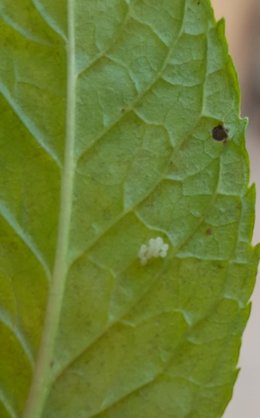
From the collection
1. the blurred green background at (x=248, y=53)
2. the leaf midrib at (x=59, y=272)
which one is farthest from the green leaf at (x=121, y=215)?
the blurred green background at (x=248, y=53)

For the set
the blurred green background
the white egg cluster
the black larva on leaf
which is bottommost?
the blurred green background

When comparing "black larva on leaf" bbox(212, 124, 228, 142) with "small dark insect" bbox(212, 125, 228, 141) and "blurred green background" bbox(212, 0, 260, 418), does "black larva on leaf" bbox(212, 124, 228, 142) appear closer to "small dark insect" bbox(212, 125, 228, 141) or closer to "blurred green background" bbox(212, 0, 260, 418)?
"small dark insect" bbox(212, 125, 228, 141)

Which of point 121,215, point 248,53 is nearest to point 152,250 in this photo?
point 121,215

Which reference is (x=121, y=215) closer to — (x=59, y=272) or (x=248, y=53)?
(x=59, y=272)

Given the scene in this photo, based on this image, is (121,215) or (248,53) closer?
(121,215)

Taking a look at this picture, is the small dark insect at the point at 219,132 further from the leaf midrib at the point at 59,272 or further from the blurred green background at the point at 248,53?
the blurred green background at the point at 248,53

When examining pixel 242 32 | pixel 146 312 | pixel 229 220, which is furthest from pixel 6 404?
pixel 242 32

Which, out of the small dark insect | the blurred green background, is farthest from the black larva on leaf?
the blurred green background

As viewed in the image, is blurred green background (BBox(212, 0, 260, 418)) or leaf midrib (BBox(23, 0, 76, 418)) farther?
blurred green background (BBox(212, 0, 260, 418))
